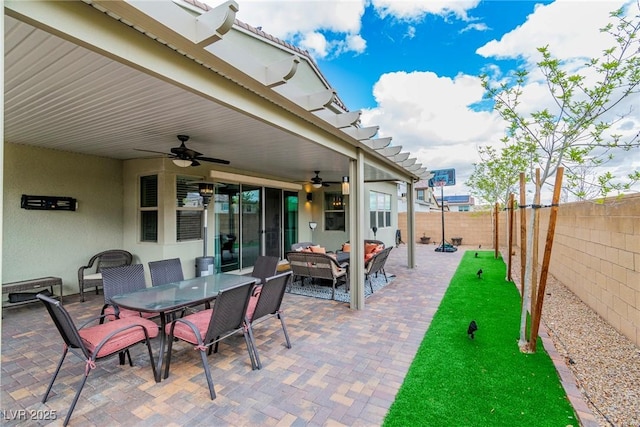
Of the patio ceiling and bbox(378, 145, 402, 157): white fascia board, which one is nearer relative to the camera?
the patio ceiling

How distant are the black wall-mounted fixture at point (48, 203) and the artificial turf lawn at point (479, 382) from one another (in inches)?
256

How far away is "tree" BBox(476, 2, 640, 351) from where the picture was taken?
9.23 feet

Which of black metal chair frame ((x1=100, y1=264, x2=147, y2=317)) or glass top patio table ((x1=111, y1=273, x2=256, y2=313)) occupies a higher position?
black metal chair frame ((x1=100, y1=264, x2=147, y2=317))

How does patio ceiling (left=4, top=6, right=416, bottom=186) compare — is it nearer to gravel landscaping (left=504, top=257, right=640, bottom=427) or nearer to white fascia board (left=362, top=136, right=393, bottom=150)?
white fascia board (left=362, top=136, right=393, bottom=150)

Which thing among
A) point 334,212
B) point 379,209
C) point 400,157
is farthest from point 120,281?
point 379,209

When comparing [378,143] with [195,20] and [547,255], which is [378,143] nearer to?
[547,255]

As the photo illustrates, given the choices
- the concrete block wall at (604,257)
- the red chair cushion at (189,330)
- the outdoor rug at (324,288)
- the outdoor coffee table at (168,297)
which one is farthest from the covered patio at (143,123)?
the concrete block wall at (604,257)

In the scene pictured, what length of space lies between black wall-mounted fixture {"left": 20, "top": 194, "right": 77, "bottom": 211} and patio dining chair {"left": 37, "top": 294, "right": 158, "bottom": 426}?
3.86 meters

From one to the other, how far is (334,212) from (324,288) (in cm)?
480

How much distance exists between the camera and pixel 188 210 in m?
6.57

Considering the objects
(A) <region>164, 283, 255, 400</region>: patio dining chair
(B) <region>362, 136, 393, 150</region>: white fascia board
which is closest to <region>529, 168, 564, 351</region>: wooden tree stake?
(B) <region>362, 136, 393, 150</region>: white fascia board

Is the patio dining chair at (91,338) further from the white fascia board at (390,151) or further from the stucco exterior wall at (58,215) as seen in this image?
the white fascia board at (390,151)

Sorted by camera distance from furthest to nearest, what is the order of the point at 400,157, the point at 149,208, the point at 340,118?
1. the point at 400,157
2. the point at 149,208
3. the point at 340,118

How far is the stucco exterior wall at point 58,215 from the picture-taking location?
5.14m
